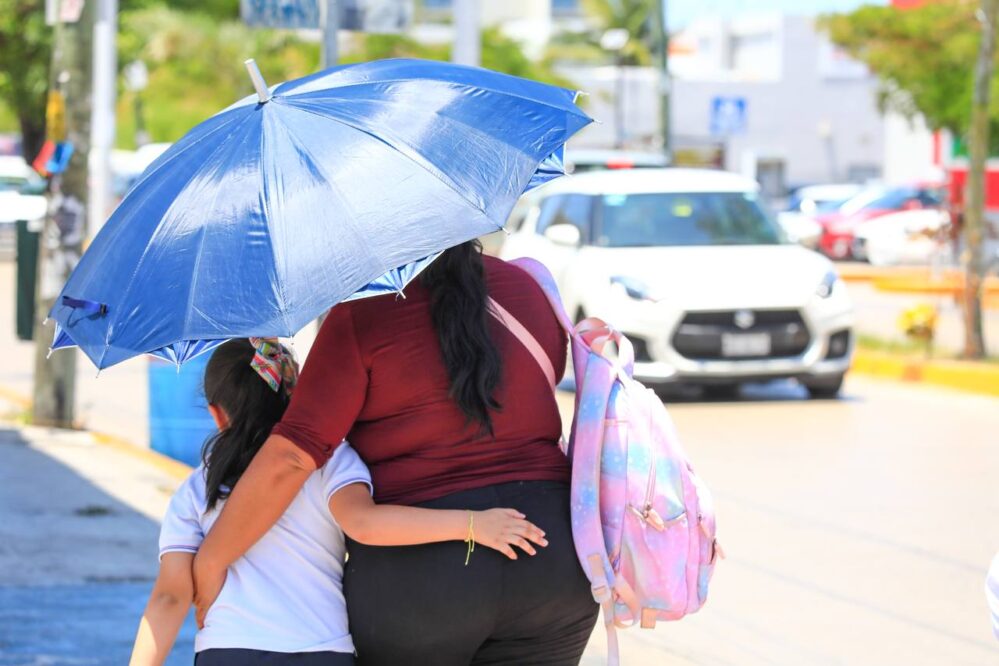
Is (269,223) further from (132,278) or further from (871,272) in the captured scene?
(871,272)

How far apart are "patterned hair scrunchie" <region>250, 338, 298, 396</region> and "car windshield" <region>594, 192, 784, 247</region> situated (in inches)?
371

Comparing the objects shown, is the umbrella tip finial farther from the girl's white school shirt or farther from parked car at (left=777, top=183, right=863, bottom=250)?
parked car at (left=777, top=183, right=863, bottom=250)

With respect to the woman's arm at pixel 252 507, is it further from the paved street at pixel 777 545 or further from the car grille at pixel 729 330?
the car grille at pixel 729 330

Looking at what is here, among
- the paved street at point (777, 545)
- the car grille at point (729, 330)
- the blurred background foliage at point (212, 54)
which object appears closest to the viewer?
the paved street at point (777, 545)

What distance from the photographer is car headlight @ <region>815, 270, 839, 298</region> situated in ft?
39.2

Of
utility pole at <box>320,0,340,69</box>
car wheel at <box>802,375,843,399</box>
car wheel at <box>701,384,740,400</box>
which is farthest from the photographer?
car wheel at <box>701,384,740,400</box>

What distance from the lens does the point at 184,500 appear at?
124 inches

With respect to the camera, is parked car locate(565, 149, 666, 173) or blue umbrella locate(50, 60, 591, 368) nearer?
blue umbrella locate(50, 60, 591, 368)

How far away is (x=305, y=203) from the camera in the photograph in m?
2.98

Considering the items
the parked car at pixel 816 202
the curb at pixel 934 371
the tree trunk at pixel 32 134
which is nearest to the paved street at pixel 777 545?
the curb at pixel 934 371

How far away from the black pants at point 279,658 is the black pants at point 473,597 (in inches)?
1.8

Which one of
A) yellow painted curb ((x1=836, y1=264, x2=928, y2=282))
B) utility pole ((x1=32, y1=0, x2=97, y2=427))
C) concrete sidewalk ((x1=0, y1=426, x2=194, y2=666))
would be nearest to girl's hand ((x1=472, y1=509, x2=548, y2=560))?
concrete sidewalk ((x1=0, y1=426, x2=194, y2=666))

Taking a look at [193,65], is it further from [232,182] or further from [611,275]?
[232,182]

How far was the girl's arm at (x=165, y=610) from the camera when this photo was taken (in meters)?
3.06
